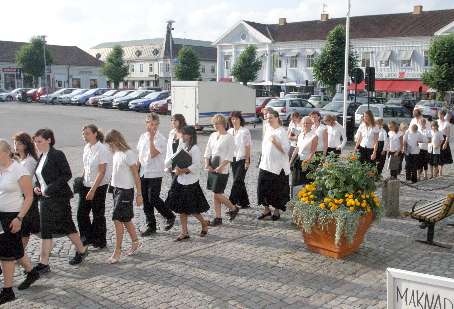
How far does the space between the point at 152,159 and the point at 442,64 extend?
41140 millimetres

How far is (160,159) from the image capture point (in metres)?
8.03

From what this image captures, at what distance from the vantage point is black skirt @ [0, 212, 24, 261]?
5.54 meters

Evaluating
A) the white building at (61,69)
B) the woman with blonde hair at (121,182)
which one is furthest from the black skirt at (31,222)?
the white building at (61,69)

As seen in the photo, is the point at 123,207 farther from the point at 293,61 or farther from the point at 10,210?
the point at 293,61

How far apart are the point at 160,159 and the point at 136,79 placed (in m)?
85.6

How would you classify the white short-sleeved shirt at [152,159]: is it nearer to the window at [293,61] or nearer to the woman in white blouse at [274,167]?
the woman in white blouse at [274,167]

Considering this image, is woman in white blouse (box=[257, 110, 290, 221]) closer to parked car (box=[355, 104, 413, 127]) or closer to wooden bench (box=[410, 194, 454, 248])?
wooden bench (box=[410, 194, 454, 248])

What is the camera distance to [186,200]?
7.55 m

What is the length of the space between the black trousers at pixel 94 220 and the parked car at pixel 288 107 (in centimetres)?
2176

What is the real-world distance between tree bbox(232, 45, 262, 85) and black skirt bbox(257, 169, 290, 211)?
5165 centimetres

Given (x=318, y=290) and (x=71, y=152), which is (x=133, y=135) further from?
(x=318, y=290)

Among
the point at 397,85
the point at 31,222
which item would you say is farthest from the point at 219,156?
the point at 397,85

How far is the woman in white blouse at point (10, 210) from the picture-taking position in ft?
18.1

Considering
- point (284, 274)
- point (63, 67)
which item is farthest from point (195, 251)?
point (63, 67)
